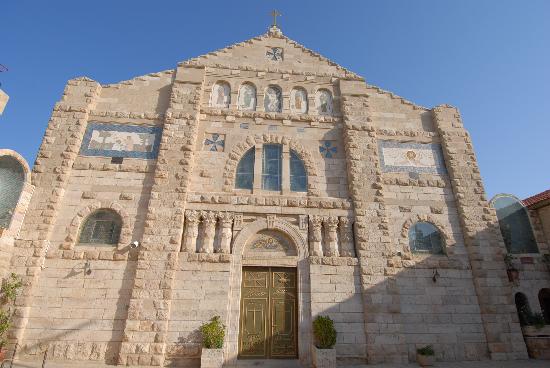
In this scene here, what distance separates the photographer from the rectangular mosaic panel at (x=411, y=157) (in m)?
13.9

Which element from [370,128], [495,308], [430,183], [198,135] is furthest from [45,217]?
[495,308]

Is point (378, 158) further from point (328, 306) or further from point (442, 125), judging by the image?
point (328, 306)

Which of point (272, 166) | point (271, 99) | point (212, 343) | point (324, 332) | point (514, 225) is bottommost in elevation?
point (212, 343)

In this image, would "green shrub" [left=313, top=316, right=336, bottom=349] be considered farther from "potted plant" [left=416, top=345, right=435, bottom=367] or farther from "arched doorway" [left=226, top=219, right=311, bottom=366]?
"potted plant" [left=416, top=345, right=435, bottom=367]

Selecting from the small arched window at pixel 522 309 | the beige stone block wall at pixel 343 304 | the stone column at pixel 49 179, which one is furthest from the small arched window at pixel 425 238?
the stone column at pixel 49 179

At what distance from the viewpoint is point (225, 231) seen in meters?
11.8

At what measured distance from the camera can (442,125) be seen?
14859 mm

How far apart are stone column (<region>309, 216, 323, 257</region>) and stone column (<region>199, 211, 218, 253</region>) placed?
349 centimetres

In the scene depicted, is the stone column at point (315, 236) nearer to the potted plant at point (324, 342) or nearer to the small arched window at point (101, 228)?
the potted plant at point (324, 342)

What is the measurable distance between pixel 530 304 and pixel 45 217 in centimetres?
1741

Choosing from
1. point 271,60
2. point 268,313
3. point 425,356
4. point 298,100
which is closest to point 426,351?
point 425,356

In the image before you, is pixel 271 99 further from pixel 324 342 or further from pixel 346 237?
pixel 324 342

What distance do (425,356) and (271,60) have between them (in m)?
13.6

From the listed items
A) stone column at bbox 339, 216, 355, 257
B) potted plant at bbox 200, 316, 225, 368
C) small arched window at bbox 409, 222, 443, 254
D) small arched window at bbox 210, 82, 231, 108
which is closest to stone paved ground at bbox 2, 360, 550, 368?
potted plant at bbox 200, 316, 225, 368
